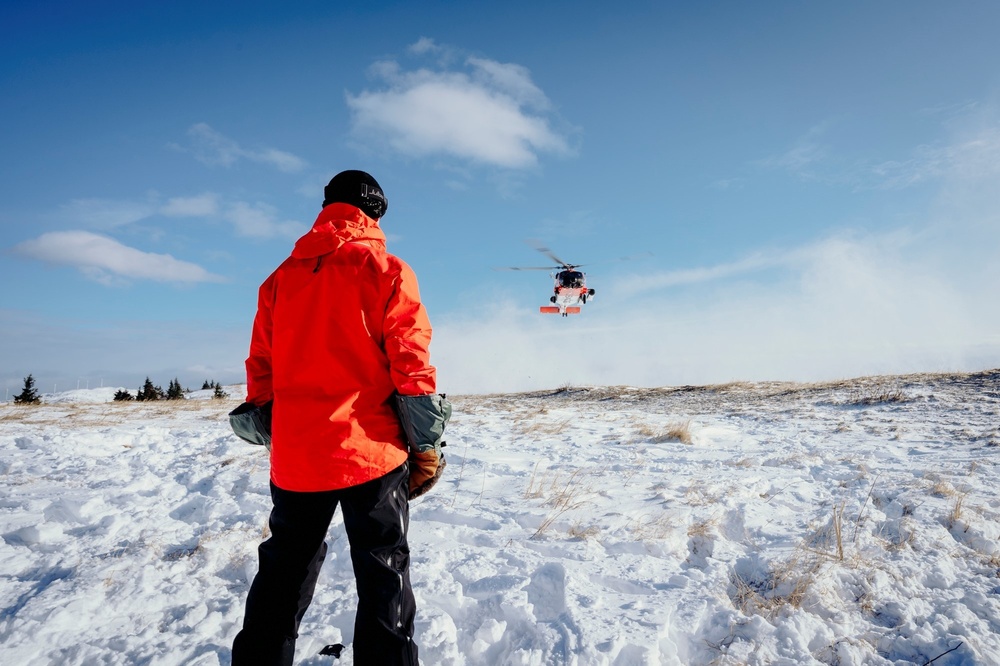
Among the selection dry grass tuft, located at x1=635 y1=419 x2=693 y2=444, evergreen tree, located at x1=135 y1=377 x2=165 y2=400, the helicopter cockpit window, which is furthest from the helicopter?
evergreen tree, located at x1=135 y1=377 x2=165 y2=400

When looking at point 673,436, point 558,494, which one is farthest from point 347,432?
point 673,436

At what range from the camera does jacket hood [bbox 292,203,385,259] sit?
89.9 inches

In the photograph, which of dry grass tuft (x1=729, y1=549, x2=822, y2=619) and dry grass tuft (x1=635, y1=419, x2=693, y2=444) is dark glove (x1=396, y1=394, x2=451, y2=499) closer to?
dry grass tuft (x1=729, y1=549, x2=822, y2=619)

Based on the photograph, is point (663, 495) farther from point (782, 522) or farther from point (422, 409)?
point (422, 409)

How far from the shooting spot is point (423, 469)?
248 centimetres

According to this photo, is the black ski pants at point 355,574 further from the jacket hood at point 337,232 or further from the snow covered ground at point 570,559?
the jacket hood at point 337,232

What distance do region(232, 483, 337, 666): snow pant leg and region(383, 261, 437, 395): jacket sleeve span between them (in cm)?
62

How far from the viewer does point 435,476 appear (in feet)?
8.29

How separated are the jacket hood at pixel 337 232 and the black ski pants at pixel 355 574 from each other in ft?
3.72

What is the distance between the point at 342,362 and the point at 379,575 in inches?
38.1

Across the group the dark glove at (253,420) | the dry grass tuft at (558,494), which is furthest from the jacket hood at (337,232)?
the dry grass tuft at (558,494)

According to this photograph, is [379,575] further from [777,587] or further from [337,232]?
[777,587]

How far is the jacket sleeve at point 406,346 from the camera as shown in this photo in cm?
217

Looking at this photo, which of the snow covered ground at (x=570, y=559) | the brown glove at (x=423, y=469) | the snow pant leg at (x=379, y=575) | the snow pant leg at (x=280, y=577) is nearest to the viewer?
the snow pant leg at (x=379, y=575)
